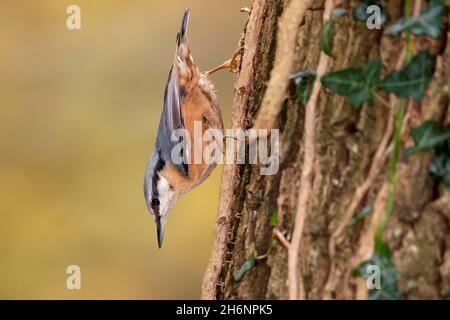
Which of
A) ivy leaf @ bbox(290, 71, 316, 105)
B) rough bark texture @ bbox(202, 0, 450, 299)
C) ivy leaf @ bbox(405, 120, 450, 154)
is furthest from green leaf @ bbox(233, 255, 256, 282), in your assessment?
ivy leaf @ bbox(405, 120, 450, 154)

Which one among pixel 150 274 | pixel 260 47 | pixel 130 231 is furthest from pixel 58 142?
pixel 260 47

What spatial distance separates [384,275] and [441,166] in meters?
0.31

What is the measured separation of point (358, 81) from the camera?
1.89 meters

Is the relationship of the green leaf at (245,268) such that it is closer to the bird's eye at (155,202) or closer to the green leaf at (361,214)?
the green leaf at (361,214)

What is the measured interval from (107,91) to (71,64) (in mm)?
377

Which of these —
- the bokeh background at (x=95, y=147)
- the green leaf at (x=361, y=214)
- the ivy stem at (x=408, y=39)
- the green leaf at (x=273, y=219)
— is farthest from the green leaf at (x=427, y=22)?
the bokeh background at (x=95, y=147)

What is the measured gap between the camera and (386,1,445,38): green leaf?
5.92ft

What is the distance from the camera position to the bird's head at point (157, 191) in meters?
3.87

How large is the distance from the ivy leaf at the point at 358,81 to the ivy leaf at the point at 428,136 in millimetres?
160

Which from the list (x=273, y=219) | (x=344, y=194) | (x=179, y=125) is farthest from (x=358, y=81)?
(x=179, y=125)

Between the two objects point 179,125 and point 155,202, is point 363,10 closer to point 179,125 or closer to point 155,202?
point 179,125

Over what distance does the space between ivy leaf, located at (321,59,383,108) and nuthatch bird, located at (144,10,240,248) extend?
1898 millimetres

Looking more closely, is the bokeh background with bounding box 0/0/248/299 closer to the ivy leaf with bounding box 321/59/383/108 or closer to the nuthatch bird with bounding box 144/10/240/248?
the nuthatch bird with bounding box 144/10/240/248
